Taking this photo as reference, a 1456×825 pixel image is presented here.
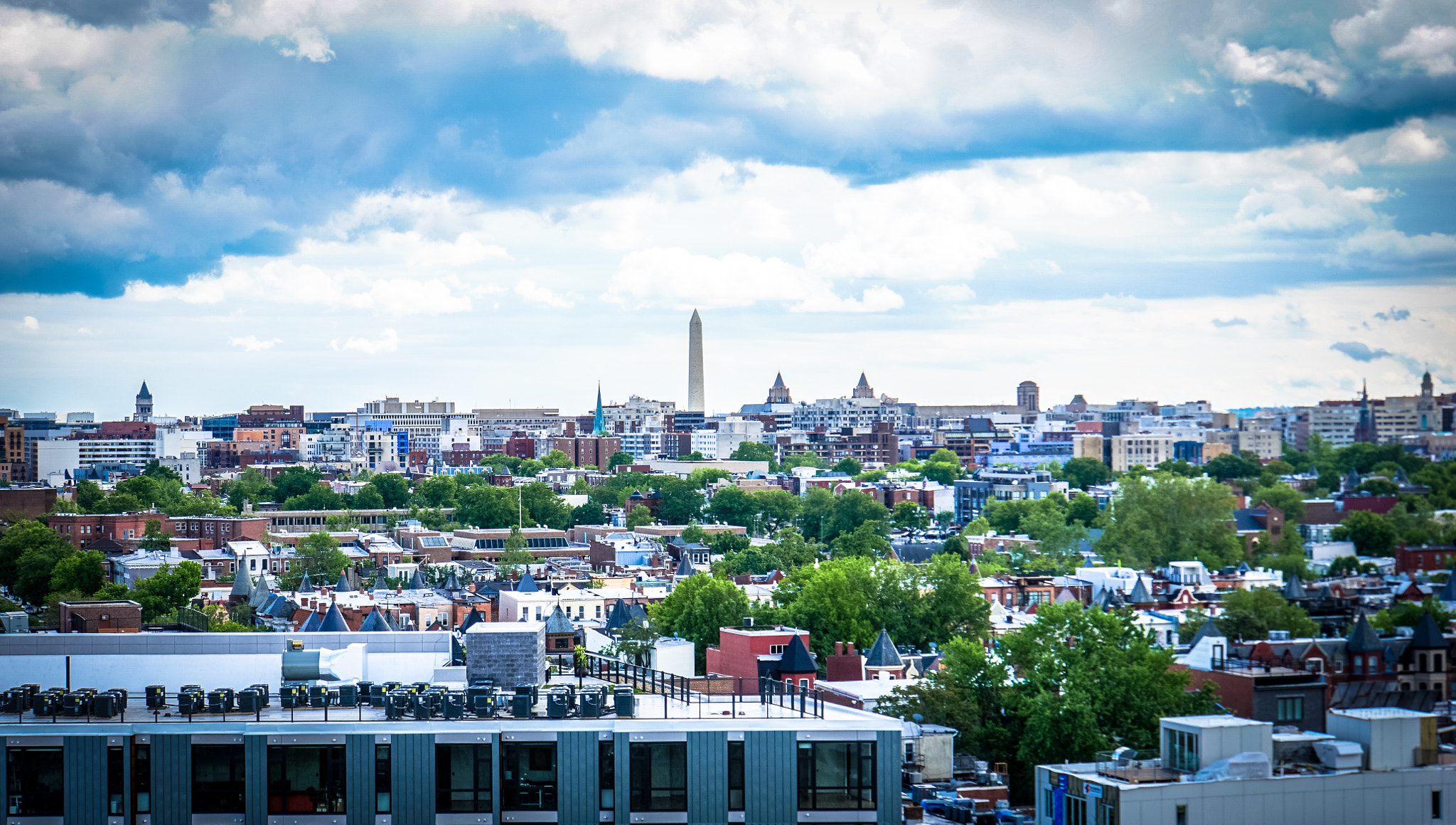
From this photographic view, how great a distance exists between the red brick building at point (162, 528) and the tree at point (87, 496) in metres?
15.4

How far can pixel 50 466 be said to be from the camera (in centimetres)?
17388

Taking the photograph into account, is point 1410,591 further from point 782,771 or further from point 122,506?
point 122,506

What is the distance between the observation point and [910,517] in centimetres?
12112

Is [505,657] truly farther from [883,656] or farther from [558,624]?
[558,624]

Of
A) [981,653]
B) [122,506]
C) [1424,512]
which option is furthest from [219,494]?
[981,653]

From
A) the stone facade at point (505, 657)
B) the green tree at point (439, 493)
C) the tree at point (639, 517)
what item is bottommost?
the tree at point (639, 517)

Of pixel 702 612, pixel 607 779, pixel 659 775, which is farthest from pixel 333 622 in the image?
pixel 659 775

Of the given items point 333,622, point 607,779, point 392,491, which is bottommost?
point 333,622

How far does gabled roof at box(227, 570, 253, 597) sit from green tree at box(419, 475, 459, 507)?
224 ft

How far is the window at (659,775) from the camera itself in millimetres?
19344

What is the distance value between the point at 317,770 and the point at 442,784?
144 centimetres

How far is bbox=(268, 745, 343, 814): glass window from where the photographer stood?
→ 19.3 metres

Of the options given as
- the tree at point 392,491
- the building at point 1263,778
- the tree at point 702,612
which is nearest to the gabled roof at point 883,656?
the tree at point 702,612

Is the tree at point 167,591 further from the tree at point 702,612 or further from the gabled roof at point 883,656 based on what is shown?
the gabled roof at point 883,656
